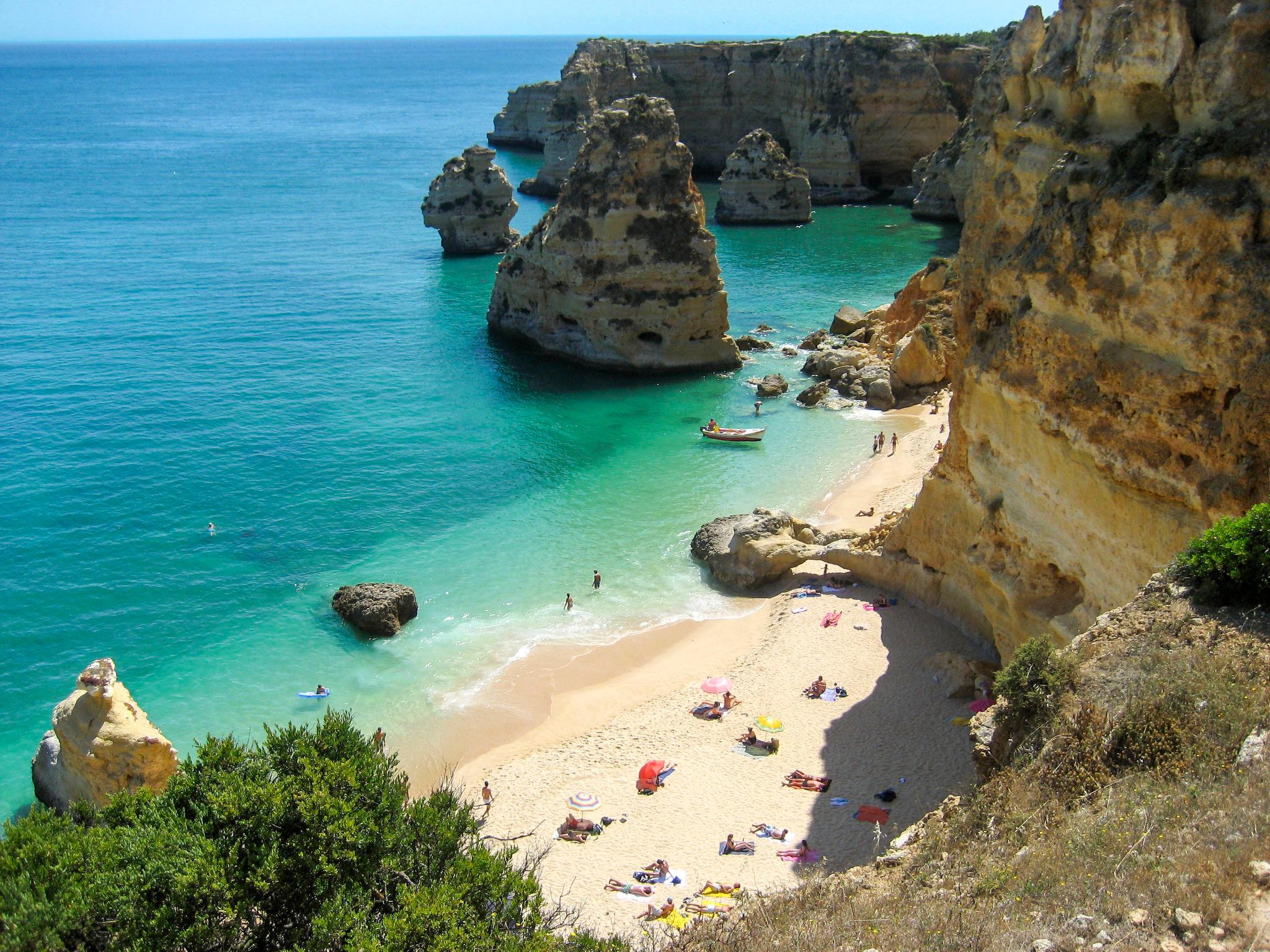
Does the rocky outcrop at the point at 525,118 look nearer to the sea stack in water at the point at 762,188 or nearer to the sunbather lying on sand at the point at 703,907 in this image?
Answer: the sea stack in water at the point at 762,188

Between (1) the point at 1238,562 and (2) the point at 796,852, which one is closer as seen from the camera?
(1) the point at 1238,562

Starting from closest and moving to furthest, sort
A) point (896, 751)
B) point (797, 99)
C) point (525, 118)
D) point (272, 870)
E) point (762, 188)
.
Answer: point (272, 870)
point (896, 751)
point (762, 188)
point (797, 99)
point (525, 118)

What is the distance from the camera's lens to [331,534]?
3338 centimetres

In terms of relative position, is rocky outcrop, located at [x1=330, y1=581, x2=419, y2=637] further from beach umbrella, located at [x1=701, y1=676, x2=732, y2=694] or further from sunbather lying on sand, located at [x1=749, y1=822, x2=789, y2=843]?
sunbather lying on sand, located at [x1=749, y1=822, x2=789, y2=843]

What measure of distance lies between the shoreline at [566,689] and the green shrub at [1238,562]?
14.2m

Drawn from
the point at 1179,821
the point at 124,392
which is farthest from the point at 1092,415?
the point at 124,392

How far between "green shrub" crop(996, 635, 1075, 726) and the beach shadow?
4038 mm

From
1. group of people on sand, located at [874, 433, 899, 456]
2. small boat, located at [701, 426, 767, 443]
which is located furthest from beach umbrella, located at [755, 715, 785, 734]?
small boat, located at [701, 426, 767, 443]

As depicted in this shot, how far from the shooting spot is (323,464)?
38594mm

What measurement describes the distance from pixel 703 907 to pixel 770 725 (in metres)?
6.32

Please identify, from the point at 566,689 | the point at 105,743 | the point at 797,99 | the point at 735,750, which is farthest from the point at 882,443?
the point at 797,99

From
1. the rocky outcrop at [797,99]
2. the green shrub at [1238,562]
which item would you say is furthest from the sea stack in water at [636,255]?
the rocky outcrop at [797,99]

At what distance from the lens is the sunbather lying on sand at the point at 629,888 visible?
17.7 metres

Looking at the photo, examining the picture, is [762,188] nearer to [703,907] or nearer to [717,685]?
[717,685]
